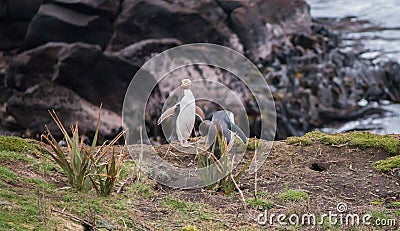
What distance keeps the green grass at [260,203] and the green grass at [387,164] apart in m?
1.38

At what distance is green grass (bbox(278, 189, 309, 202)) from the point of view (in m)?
5.08

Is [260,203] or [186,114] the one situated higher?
[186,114]

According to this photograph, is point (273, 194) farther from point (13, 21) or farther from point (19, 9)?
point (13, 21)

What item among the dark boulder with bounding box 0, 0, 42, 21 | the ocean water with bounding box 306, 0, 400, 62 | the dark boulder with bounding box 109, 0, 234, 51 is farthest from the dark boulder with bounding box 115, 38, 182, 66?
the ocean water with bounding box 306, 0, 400, 62

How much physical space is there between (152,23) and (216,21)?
1526mm

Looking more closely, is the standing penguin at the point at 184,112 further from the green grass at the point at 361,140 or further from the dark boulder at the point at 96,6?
the dark boulder at the point at 96,6

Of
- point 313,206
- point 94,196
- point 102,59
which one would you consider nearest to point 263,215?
point 313,206

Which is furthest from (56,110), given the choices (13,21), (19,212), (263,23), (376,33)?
(376,33)

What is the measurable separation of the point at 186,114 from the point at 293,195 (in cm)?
126

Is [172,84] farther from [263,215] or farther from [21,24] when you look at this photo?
[263,215]

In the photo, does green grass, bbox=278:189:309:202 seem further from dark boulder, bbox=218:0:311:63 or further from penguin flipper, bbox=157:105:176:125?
dark boulder, bbox=218:0:311:63

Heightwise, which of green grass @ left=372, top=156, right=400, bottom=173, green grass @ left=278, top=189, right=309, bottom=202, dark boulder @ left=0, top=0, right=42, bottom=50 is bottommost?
dark boulder @ left=0, top=0, right=42, bottom=50

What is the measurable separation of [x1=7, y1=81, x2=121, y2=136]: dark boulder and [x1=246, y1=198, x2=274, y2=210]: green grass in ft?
23.3

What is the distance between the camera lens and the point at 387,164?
5859 millimetres
